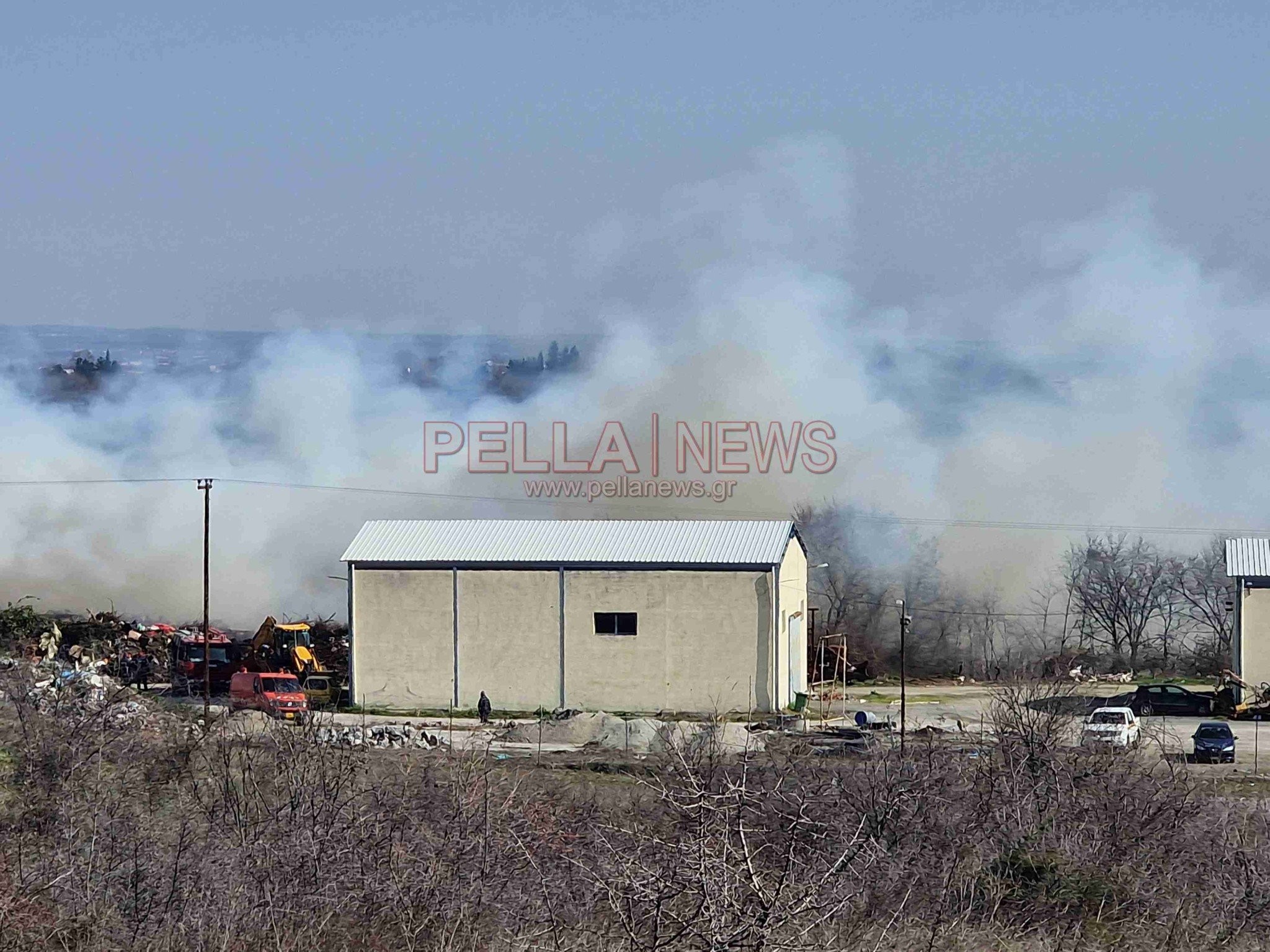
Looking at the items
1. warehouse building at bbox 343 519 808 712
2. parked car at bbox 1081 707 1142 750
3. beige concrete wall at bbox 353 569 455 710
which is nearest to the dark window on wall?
warehouse building at bbox 343 519 808 712

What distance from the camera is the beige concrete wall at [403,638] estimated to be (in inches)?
1335

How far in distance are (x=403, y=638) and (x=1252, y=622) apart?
65.2 feet

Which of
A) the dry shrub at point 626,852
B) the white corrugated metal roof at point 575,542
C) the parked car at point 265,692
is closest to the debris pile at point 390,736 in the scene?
the parked car at point 265,692

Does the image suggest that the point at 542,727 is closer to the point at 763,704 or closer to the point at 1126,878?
the point at 763,704

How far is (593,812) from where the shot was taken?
620 inches

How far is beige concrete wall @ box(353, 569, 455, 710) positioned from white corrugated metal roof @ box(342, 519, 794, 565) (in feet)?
1.92

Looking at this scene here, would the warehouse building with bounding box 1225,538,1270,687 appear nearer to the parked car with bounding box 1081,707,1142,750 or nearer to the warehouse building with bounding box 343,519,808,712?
the warehouse building with bounding box 343,519,808,712

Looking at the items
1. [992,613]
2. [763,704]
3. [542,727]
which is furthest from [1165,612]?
[542,727]

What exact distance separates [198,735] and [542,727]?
10234mm

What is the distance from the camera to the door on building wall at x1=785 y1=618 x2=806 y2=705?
3456cm

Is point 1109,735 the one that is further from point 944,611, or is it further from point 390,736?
point 944,611

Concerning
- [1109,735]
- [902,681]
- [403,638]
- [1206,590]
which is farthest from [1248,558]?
[403,638]

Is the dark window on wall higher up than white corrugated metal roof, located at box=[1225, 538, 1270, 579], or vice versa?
white corrugated metal roof, located at box=[1225, 538, 1270, 579]

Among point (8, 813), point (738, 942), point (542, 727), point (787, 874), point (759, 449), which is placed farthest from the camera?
point (759, 449)
